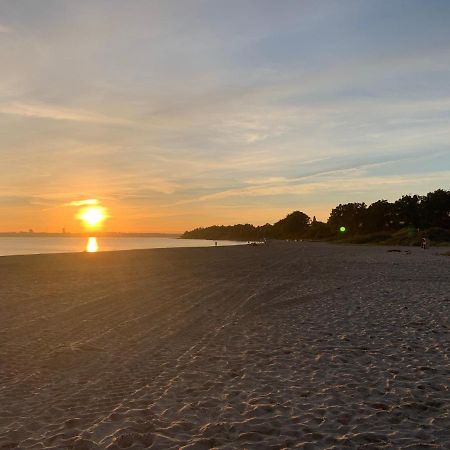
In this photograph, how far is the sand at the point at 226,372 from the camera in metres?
6.39

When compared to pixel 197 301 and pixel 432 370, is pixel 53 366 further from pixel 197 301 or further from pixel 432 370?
pixel 197 301

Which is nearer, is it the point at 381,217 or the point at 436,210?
the point at 436,210

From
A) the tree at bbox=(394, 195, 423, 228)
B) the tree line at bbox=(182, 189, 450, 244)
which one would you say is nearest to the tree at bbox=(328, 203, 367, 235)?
the tree line at bbox=(182, 189, 450, 244)

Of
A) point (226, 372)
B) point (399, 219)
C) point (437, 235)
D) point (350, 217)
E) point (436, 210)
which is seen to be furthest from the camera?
point (350, 217)

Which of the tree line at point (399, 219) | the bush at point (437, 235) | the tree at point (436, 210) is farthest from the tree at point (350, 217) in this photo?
the bush at point (437, 235)

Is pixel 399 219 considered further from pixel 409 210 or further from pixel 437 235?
pixel 437 235

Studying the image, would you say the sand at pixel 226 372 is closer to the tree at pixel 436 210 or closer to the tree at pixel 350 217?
the tree at pixel 436 210

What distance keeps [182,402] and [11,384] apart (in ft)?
11.4

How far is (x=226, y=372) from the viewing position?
9203 millimetres

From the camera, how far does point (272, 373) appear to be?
9.05 metres

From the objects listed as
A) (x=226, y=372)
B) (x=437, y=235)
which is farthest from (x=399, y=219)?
(x=226, y=372)

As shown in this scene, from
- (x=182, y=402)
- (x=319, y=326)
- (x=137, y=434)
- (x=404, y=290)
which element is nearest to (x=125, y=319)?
(x=319, y=326)

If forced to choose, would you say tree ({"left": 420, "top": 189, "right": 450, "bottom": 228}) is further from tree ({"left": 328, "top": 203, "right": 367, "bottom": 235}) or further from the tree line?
tree ({"left": 328, "top": 203, "right": 367, "bottom": 235})

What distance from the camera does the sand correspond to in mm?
6387
